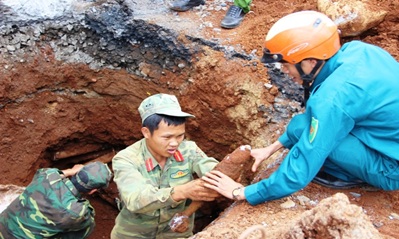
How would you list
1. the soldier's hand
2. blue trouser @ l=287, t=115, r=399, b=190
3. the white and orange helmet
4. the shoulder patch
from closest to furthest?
1. the shoulder patch
2. the white and orange helmet
3. blue trouser @ l=287, t=115, r=399, b=190
4. the soldier's hand

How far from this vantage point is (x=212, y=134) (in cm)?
524

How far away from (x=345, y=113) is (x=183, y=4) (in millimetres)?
3233

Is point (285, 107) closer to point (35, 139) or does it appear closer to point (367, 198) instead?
point (367, 198)

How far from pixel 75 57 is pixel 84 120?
0.82 meters

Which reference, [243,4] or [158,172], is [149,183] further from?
[243,4]

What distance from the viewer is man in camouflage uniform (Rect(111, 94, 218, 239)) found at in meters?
3.36

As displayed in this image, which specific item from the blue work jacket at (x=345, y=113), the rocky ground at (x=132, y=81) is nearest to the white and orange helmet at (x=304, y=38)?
the blue work jacket at (x=345, y=113)

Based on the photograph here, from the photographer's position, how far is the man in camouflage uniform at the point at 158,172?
132 inches

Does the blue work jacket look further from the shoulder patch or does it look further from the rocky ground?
the rocky ground

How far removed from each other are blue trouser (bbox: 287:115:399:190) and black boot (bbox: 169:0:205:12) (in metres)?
2.73

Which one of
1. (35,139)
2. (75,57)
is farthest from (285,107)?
(35,139)

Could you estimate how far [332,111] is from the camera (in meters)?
2.88

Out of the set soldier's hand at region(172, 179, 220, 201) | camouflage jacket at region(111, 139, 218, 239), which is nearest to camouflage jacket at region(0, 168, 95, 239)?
camouflage jacket at region(111, 139, 218, 239)

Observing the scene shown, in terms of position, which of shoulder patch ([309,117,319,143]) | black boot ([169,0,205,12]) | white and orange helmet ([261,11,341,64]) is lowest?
black boot ([169,0,205,12])
